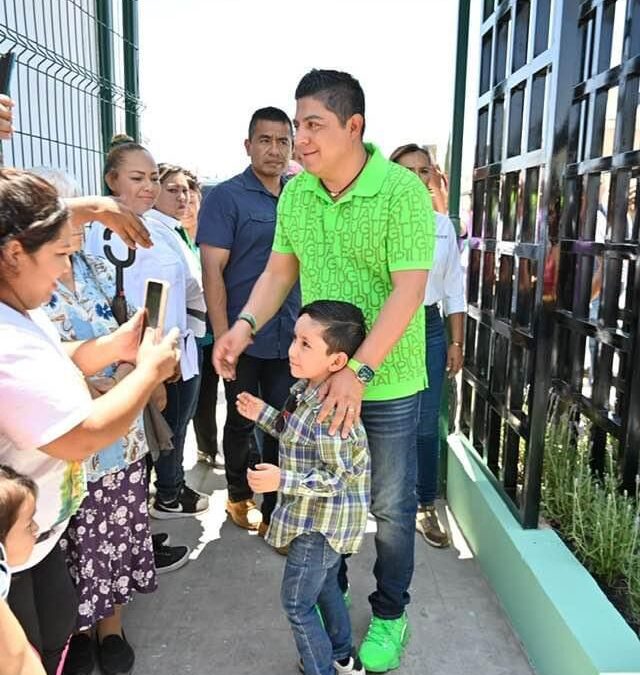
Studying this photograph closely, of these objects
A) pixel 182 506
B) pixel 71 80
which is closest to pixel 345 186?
pixel 182 506

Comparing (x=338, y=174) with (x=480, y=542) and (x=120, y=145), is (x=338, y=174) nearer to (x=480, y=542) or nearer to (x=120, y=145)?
(x=120, y=145)

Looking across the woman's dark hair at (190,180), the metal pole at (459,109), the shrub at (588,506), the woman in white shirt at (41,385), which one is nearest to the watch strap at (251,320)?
the woman in white shirt at (41,385)

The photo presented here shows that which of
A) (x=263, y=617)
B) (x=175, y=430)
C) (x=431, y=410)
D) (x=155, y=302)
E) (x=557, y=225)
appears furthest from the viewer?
(x=175, y=430)

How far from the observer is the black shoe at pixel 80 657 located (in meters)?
2.02

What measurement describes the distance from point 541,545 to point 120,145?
2201mm

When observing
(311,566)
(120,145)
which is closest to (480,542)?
(311,566)

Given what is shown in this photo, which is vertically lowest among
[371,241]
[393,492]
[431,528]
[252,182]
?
[431,528]

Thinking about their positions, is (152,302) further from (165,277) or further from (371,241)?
(165,277)

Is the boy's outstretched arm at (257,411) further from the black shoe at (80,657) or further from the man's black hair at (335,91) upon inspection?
the black shoe at (80,657)

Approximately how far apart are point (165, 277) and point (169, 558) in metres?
Result: 1.16

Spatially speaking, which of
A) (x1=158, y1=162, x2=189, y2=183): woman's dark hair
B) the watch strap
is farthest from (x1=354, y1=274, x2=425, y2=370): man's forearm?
(x1=158, y1=162, x2=189, y2=183): woman's dark hair

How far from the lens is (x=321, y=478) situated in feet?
5.53

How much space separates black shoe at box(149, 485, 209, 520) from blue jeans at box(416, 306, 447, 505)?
1097mm

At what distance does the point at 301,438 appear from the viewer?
68.8 inches
